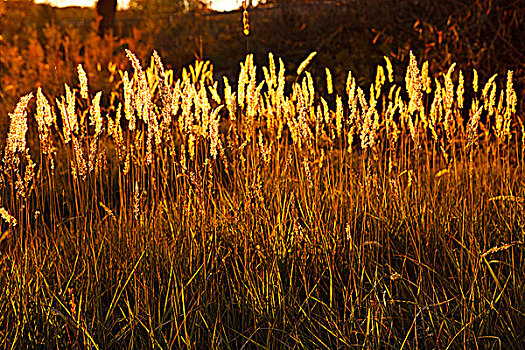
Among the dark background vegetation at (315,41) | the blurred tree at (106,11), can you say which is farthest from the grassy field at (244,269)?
the blurred tree at (106,11)

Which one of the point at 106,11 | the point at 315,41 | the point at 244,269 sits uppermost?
the point at 106,11

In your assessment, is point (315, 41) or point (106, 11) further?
point (106, 11)

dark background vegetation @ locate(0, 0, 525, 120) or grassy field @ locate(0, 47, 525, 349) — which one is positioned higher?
dark background vegetation @ locate(0, 0, 525, 120)

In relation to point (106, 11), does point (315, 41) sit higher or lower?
lower

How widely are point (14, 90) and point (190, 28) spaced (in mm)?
7058

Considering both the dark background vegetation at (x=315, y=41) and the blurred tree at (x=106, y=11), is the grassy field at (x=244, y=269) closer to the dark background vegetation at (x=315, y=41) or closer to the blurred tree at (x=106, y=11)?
the dark background vegetation at (x=315, y=41)

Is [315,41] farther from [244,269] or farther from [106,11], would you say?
[244,269]

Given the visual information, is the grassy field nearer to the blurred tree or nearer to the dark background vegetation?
the dark background vegetation

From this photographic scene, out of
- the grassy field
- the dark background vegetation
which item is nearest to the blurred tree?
the dark background vegetation

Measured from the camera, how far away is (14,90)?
7.31 metres

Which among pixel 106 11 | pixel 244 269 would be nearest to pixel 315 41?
pixel 106 11

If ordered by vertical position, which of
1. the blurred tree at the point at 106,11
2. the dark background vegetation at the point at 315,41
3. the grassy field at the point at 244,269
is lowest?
the grassy field at the point at 244,269

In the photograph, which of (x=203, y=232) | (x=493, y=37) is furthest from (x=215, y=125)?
(x=493, y=37)

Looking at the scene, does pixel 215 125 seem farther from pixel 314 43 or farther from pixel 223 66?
pixel 223 66
